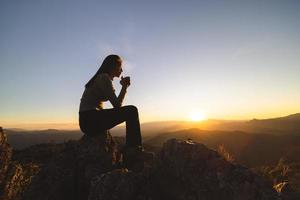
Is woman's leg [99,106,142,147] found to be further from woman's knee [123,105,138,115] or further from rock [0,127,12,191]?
rock [0,127,12,191]

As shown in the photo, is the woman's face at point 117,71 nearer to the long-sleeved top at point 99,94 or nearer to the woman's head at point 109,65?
the woman's head at point 109,65

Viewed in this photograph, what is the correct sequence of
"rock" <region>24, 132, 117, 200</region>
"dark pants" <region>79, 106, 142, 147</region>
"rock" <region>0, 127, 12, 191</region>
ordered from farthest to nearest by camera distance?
"rock" <region>0, 127, 12, 191</region>, "dark pants" <region>79, 106, 142, 147</region>, "rock" <region>24, 132, 117, 200</region>

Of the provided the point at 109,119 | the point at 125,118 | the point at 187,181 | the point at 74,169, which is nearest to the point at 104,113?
the point at 109,119

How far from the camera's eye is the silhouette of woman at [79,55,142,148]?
20.1 ft

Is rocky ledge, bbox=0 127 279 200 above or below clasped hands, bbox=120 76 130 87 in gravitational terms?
below

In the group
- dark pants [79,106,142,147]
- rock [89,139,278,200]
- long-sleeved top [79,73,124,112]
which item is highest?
long-sleeved top [79,73,124,112]

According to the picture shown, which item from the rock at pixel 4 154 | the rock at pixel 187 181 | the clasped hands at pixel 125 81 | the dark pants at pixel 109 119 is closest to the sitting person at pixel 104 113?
the dark pants at pixel 109 119

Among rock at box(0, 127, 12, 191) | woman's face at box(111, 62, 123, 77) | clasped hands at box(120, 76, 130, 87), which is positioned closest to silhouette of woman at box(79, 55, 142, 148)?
woman's face at box(111, 62, 123, 77)

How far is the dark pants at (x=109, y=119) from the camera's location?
20.0ft

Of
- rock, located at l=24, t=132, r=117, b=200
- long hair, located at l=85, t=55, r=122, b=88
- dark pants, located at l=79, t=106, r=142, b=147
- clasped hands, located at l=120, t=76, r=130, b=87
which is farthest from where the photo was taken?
clasped hands, located at l=120, t=76, r=130, b=87

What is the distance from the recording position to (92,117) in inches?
240

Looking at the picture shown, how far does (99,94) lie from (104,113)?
48 centimetres

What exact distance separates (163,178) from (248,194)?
4.68 ft

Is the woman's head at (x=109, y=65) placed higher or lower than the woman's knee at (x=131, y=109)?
higher
